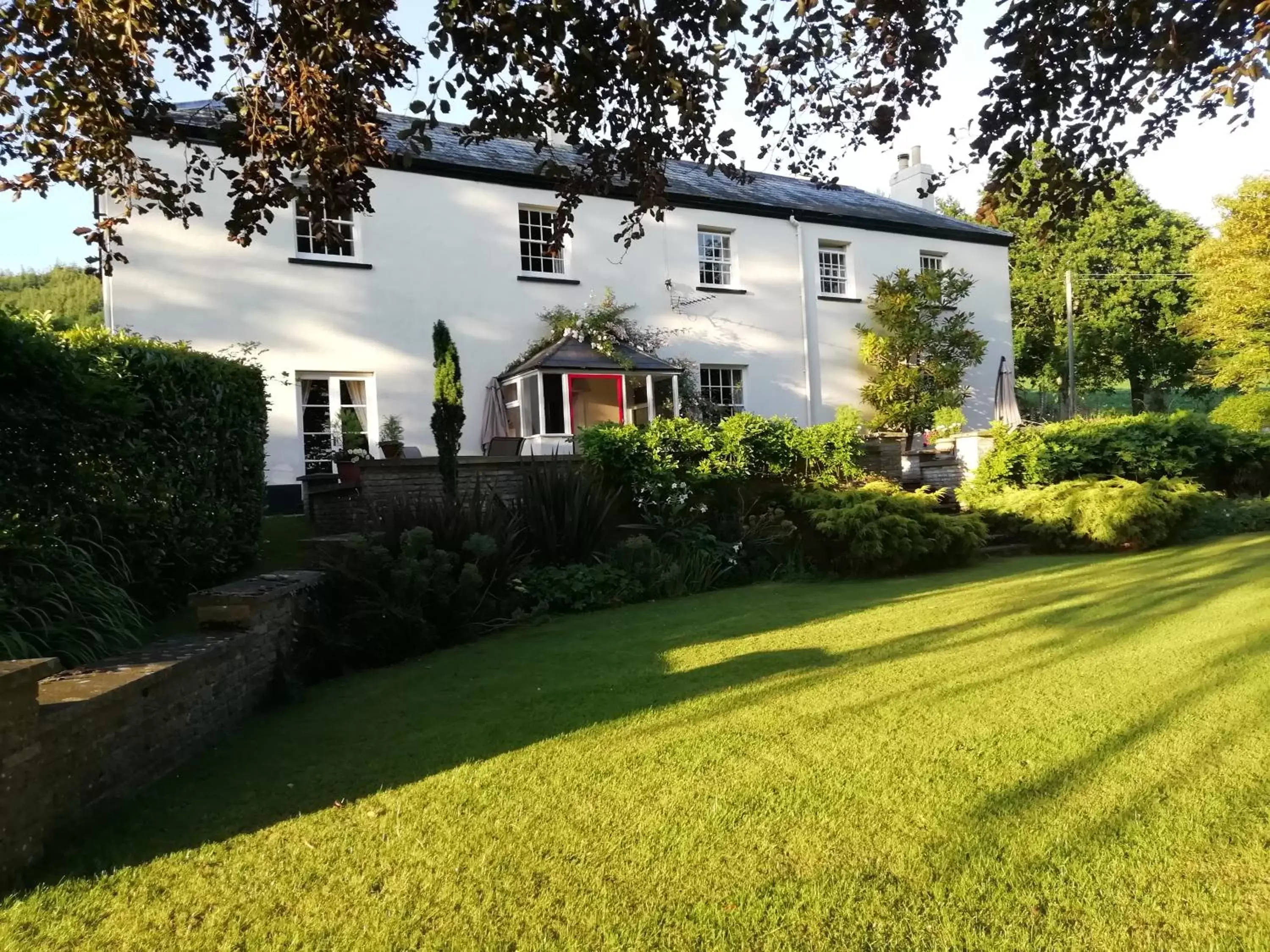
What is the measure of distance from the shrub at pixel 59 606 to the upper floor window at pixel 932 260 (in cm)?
1868

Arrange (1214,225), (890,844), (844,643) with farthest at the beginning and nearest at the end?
(1214,225), (844,643), (890,844)

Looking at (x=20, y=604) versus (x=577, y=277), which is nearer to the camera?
(x=20, y=604)

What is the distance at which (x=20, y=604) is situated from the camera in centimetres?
357

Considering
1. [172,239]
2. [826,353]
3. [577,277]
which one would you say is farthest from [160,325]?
[826,353]

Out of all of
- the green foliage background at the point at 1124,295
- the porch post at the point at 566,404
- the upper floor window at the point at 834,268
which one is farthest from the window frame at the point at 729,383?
the green foliage background at the point at 1124,295

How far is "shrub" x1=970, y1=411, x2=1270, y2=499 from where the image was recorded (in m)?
12.2

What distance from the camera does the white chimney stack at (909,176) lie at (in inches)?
879

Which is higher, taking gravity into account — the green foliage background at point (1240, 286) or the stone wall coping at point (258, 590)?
the green foliage background at point (1240, 286)

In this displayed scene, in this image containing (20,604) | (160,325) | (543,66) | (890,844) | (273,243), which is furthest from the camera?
(273,243)

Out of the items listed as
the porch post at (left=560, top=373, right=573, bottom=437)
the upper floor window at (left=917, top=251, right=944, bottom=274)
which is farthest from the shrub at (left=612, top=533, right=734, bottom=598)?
the upper floor window at (left=917, top=251, right=944, bottom=274)

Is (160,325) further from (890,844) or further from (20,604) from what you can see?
(890,844)

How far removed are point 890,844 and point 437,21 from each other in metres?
3.85

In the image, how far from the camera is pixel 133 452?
15.8ft

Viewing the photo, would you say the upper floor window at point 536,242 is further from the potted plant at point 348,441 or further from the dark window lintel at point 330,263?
the potted plant at point 348,441
